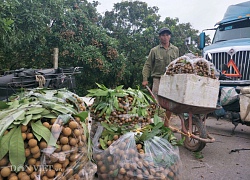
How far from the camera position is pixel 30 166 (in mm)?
1646

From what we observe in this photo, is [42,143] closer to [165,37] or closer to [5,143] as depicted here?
[5,143]

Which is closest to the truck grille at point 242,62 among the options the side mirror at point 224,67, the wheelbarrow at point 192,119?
the side mirror at point 224,67

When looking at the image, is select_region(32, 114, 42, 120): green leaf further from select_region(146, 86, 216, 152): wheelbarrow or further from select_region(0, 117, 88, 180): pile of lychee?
select_region(146, 86, 216, 152): wheelbarrow

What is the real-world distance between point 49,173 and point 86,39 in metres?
7.39

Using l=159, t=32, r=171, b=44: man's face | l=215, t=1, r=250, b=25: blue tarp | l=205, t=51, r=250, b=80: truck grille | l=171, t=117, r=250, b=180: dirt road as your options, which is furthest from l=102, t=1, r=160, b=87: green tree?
l=171, t=117, r=250, b=180: dirt road

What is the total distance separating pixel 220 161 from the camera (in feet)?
13.0

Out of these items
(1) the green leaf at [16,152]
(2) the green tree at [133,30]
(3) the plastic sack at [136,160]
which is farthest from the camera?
(2) the green tree at [133,30]

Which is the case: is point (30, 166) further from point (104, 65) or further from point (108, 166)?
point (104, 65)

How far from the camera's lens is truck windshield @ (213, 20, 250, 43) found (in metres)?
6.89

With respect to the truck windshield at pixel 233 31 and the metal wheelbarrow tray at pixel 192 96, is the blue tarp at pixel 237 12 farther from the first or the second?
the metal wheelbarrow tray at pixel 192 96

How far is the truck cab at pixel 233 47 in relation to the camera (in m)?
6.15

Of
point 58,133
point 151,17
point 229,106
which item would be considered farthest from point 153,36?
point 58,133

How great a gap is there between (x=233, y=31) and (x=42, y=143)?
688 centimetres

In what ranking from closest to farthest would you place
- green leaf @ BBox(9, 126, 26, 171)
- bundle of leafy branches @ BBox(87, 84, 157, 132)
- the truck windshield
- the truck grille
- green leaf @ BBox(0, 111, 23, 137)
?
green leaf @ BBox(9, 126, 26, 171) < green leaf @ BBox(0, 111, 23, 137) < bundle of leafy branches @ BBox(87, 84, 157, 132) < the truck grille < the truck windshield
